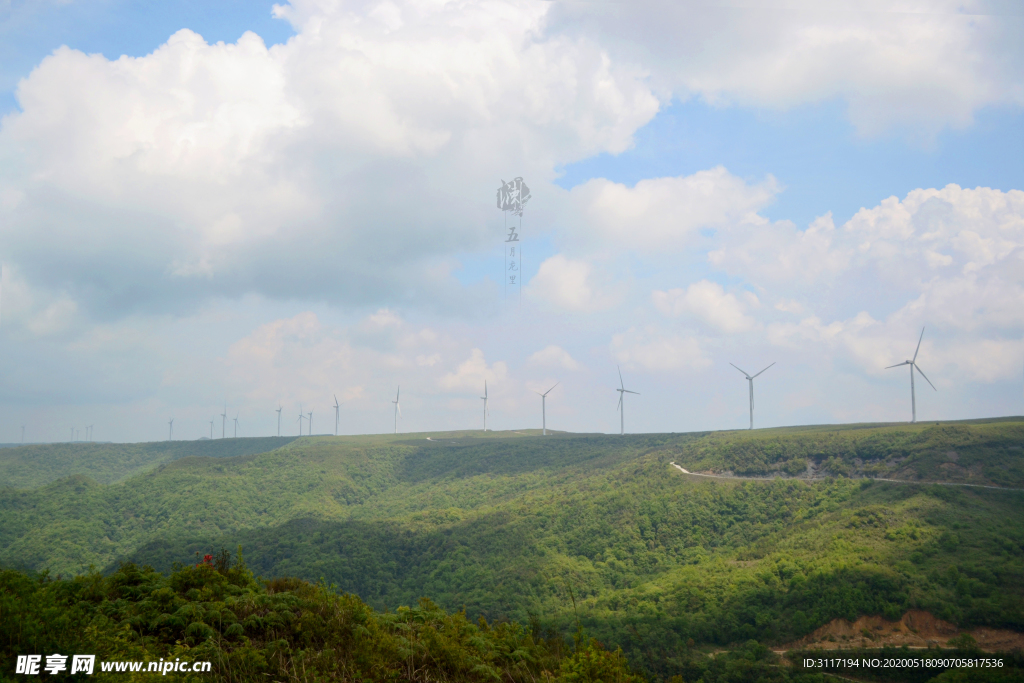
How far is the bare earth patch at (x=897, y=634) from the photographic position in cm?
5797

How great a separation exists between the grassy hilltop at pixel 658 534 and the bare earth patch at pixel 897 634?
953mm

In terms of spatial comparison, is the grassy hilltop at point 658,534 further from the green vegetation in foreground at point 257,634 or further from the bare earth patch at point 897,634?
the green vegetation in foreground at point 257,634

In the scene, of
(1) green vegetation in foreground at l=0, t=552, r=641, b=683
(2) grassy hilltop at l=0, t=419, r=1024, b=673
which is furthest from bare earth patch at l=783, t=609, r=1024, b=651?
(1) green vegetation in foreground at l=0, t=552, r=641, b=683

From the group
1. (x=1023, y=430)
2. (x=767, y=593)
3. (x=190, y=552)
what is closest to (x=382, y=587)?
(x=190, y=552)

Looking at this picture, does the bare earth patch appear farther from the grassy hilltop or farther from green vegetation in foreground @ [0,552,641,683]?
green vegetation in foreground @ [0,552,641,683]

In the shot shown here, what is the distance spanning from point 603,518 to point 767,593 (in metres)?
42.0

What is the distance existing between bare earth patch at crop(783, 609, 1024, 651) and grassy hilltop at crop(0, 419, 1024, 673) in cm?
95

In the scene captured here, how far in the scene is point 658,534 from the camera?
99.8 m

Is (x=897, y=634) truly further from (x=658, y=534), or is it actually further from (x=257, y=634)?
(x=257, y=634)

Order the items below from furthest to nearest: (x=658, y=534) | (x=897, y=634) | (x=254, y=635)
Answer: (x=658, y=534) → (x=897, y=634) → (x=254, y=635)

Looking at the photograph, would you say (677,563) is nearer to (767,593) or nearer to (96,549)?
(767,593)

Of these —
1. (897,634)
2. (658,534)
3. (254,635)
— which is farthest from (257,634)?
(658,534)

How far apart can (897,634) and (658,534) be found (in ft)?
138

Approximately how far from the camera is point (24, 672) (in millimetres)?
10414
